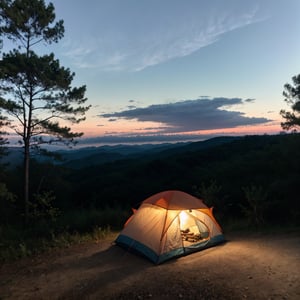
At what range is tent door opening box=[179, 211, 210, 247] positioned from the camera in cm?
720

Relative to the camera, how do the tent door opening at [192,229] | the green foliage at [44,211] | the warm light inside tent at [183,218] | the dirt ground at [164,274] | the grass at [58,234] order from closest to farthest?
the dirt ground at [164,274] → the tent door opening at [192,229] → the warm light inside tent at [183,218] → the grass at [58,234] → the green foliage at [44,211]

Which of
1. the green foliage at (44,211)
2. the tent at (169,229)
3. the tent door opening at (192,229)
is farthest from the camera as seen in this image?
the green foliage at (44,211)

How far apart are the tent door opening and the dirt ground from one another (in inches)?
15.7

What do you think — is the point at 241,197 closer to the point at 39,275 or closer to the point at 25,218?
the point at 25,218

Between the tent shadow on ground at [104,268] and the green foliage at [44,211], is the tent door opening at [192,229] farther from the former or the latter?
the green foliage at [44,211]

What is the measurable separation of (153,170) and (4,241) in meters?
35.2

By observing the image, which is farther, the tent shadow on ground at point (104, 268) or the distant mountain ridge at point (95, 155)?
the distant mountain ridge at point (95, 155)

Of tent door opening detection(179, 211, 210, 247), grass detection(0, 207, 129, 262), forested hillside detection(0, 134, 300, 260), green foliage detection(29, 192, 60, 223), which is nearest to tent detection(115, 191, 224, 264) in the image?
tent door opening detection(179, 211, 210, 247)

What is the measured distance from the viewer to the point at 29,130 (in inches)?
467

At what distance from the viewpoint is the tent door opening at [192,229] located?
7.20 m

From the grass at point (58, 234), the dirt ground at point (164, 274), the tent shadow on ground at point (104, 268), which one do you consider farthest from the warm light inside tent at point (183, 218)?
the grass at point (58, 234)

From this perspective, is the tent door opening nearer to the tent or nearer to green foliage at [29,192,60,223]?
the tent

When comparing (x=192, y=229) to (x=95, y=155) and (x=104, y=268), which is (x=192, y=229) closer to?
(x=104, y=268)

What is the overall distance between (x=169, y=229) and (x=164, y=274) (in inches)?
55.4
